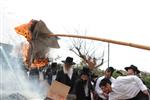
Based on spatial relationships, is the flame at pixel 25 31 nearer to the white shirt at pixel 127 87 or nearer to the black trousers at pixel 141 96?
the white shirt at pixel 127 87

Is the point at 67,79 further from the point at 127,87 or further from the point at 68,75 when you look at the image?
the point at 127,87

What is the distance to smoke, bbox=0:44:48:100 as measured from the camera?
12948mm

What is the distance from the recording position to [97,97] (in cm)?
1113

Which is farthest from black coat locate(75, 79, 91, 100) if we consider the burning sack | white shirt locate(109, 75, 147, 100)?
the burning sack

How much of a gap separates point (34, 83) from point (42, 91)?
51.7 inches

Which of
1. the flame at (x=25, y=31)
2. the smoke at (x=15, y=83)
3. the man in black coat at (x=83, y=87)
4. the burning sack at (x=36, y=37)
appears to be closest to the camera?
the burning sack at (x=36, y=37)

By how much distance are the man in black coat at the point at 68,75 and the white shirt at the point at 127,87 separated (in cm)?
142

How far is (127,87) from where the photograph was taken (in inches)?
378

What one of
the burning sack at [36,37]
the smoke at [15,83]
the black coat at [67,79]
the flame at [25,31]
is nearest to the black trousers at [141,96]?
the black coat at [67,79]

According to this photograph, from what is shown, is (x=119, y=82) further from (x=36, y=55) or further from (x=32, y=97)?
(x=32, y=97)

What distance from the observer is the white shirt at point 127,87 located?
375 inches

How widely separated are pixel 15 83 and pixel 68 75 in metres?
4.06

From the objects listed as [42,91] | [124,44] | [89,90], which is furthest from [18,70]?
[124,44]

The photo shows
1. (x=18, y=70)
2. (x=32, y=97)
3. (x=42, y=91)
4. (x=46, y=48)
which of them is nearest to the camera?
(x=46, y=48)
